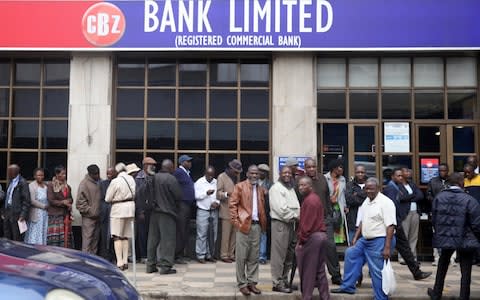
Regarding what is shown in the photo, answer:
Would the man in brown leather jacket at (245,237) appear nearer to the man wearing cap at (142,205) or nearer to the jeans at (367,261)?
the jeans at (367,261)

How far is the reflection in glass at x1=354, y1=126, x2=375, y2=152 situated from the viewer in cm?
1069

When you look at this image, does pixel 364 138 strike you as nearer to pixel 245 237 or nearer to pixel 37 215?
pixel 245 237

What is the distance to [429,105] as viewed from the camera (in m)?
10.8

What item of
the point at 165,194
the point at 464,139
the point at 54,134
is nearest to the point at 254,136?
the point at 165,194

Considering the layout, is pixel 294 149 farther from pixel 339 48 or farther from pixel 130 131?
pixel 130 131

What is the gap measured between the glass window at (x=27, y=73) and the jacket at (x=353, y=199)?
279 inches

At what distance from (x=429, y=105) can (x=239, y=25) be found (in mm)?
4413

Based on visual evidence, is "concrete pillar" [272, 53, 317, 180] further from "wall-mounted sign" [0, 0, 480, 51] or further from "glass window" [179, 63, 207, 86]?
"glass window" [179, 63, 207, 86]

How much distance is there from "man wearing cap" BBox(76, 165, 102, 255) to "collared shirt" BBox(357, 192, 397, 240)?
194 inches

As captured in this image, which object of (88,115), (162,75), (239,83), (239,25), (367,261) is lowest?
(367,261)

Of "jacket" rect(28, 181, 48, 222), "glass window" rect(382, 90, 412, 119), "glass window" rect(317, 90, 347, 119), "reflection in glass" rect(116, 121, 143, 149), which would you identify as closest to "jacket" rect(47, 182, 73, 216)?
"jacket" rect(28, 181, 48, 222)

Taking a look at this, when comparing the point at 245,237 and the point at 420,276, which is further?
the point at 420,276

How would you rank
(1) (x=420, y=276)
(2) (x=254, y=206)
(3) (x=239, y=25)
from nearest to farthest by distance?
1. (2) (x=254, y=206)
2. (1) (x=420, y=276)
3. (3) (x=239, y=25)

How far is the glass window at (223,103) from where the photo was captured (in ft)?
35.8
